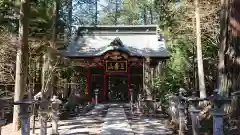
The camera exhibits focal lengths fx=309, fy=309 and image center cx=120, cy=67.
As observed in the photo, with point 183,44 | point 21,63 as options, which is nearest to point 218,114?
point 21,63

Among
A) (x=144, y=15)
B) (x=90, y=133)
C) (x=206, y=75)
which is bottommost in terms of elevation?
(x=90, y=133)

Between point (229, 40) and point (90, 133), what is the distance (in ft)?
15.0

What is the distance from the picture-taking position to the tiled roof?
66.0 feet

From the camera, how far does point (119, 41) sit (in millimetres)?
19922

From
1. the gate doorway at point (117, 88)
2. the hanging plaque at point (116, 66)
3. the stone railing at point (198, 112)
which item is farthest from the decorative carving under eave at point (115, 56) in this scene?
the stone railing at point (198, 112)

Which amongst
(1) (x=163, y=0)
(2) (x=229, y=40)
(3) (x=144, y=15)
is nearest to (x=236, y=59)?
(2) (x=229, y=40)

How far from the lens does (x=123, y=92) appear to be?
22016 millimetres

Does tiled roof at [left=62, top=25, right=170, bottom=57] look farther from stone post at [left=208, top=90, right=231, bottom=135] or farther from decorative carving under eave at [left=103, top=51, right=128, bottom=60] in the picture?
stone post at [left=208, top=90, right=231, bottom=135]

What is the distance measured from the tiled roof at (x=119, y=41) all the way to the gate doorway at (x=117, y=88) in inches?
92.8

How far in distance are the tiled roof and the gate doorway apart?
2.36 m

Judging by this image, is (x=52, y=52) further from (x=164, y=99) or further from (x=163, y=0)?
(x=163, y=0)

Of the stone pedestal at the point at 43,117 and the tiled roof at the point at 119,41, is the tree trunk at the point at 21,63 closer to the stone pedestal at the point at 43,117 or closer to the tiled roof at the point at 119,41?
the stone pedestal at the point at 43,117

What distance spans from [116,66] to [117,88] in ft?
6.70

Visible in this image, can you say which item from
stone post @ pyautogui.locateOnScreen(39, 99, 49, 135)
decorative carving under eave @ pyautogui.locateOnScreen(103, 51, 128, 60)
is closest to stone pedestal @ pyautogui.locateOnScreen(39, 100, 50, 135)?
stone post @ pyautogui.locateOnScreen(39, 99, 49, 135)
